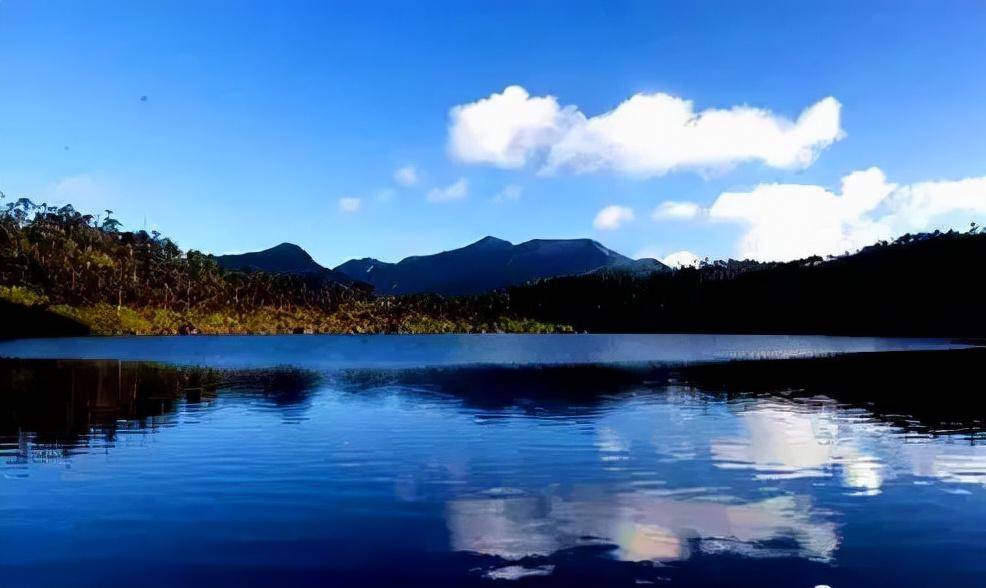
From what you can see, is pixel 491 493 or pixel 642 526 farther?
pixel 491 493

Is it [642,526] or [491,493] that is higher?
[642,526]

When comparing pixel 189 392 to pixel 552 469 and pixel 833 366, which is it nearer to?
pixel 552 469

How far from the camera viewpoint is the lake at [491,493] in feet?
72.7

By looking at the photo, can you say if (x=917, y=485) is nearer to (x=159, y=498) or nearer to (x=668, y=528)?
(x=668, y=528)

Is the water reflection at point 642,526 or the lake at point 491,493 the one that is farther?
the water reflection at point 642,526

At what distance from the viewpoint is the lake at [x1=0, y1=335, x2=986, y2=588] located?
872 inches

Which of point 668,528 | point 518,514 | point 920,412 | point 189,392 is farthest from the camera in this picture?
point 189,392

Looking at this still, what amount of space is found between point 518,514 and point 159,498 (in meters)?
15.7

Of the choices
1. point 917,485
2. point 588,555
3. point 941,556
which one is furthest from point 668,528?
point 917,485

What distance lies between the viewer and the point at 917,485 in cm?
3466

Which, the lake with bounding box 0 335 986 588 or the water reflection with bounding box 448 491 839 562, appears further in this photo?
the water reflection with bounding box 448 491 839 562

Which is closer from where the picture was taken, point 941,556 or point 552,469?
point 941,556

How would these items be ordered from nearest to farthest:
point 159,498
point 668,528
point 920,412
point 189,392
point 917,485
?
point 668,528
point 159,498
point 917,485
point 920,412
point 189,392

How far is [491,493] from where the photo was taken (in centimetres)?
3244
